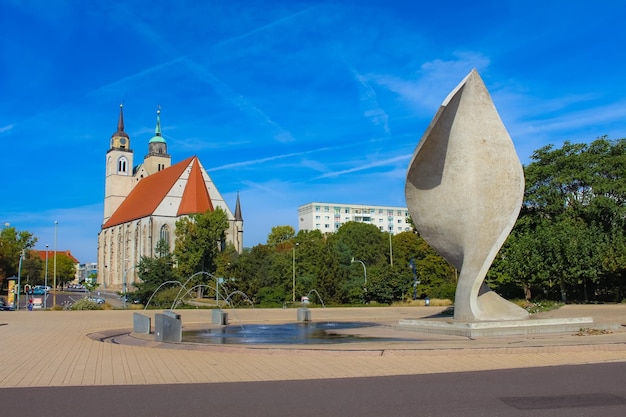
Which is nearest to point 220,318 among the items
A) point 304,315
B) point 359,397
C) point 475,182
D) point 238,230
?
point 304,315

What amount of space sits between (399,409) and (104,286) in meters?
100

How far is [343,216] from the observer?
484 ft

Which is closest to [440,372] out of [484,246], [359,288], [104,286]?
[484,246]

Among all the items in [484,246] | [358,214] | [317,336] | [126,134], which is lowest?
[317,336]

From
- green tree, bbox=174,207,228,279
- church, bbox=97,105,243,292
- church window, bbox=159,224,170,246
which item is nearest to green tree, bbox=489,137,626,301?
green tree, bbox=174,207,228,279

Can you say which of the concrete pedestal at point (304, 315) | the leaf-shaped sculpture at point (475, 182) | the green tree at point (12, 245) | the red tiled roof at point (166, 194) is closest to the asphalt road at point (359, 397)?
the leaf-shaped sculpture at point (475, 182)

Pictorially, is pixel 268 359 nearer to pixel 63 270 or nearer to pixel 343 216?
pixel 63 270

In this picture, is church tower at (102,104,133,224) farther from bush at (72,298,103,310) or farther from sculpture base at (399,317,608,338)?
sculpture base at (399,317,608,338)

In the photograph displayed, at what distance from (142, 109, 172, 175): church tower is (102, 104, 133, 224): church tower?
329 cm

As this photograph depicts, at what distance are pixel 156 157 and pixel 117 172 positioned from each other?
7.35 meters

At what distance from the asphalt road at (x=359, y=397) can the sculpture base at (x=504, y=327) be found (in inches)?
220

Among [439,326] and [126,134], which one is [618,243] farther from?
[126,134]

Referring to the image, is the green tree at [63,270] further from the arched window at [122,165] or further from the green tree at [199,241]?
the green tree at [199,241]

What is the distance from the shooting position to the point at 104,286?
324 ft
